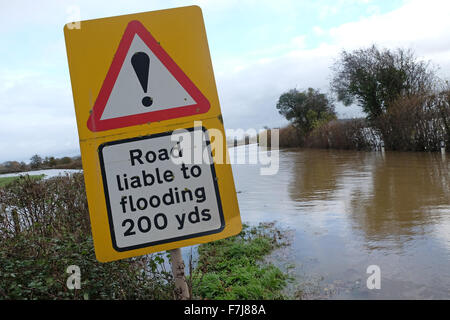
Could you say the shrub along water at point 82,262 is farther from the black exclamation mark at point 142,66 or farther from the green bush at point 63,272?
the black exclamation mark at point 142,66

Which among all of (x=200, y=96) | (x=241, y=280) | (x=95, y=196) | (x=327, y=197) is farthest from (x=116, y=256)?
(x=327, y=197)

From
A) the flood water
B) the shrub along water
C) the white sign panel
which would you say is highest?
the white sign panel

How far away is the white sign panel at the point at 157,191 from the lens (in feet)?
5.74

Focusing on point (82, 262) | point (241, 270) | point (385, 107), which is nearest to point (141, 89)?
point (82, 262)

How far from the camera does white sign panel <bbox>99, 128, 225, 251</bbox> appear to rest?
5.74 ft

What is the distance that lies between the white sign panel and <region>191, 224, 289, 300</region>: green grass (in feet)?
4.18

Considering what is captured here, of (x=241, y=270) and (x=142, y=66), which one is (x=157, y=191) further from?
(x=241, y=270)

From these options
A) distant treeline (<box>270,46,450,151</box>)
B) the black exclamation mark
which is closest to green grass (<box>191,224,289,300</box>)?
the black exclamation mark

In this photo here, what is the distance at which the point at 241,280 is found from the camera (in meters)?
3.90

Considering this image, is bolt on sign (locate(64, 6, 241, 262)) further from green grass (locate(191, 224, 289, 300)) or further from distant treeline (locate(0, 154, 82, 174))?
distant treeline (locate(0, 154, 82, 174))

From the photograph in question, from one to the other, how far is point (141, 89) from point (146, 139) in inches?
10.2

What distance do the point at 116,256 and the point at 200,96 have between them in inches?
36.0

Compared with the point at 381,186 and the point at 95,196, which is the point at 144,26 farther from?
the point at 381,186

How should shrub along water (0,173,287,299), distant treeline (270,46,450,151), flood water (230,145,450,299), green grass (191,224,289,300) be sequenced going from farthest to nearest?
1. distant treeline (270,46,450,151)
2. flood water (230,145,450,299)
3. green grass (191,224,289,300)
4. shrub along water (0,173,287,299)
